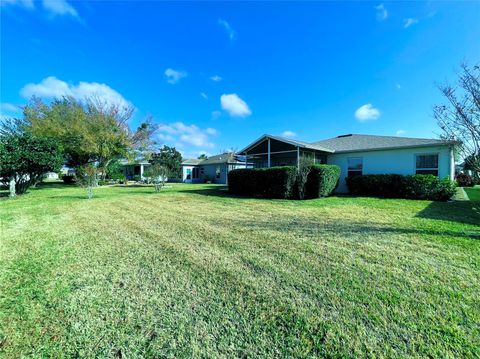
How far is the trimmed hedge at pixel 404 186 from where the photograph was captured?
35.3ft

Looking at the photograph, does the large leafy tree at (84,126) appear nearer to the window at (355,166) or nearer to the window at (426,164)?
the window at (355,166)

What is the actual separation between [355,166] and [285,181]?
6.26m

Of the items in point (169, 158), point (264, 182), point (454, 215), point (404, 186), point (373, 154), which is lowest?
point (454, 215)

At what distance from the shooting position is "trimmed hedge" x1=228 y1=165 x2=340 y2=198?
11.7 meters

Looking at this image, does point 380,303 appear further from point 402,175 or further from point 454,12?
point 402,175

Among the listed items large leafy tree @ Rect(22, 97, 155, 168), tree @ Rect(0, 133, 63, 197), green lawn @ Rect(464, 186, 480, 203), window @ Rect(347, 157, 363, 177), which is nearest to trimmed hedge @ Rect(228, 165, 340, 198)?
window @ Rect(347, 157, 363, 177)

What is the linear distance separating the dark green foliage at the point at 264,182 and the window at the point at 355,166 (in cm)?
568

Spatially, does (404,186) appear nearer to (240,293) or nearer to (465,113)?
(465,113)

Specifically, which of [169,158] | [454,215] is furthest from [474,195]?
[169,158]

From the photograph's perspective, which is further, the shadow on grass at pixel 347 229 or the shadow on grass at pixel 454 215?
the shadow on grass at pixel 454 215

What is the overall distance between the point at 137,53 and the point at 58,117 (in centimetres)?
1487

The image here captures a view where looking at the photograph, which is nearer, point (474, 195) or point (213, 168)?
point (474, 195)

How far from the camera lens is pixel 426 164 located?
12.1 metres

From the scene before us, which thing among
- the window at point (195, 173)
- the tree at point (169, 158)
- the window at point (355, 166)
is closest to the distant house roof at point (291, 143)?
the window at point (355, 166)
